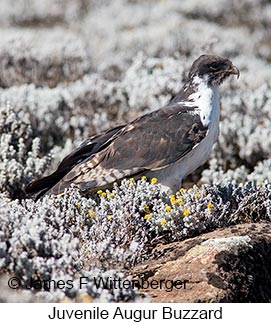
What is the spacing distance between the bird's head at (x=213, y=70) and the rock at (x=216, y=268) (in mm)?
2048

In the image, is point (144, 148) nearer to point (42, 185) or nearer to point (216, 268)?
point (42, 185)

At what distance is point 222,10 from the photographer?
21156 mm

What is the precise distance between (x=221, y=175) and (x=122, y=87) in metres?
2.67

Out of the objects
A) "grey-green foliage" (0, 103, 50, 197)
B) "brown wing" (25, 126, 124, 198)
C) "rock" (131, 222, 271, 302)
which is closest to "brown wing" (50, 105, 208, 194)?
"brown wing" (25, 126, 124, 198)

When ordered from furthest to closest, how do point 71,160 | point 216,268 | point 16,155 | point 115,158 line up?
1. point 16,155
2. point 71,160
3. point 115,158
4. point 216,268

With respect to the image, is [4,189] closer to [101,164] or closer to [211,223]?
[101,164]

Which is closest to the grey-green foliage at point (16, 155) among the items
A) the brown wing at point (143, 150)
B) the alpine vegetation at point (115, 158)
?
the alpine vegetation at point (115, 158)

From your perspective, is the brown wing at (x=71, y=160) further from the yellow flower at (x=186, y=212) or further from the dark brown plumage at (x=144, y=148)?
the yellow flower at (x=186, y=212)

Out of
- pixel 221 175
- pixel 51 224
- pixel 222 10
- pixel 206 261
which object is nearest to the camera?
pixel 206 261

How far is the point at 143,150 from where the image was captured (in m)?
6.97

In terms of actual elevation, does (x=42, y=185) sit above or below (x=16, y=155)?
above

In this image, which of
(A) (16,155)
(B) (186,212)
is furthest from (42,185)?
(B) (186,212)

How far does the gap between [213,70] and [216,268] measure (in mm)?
2685
